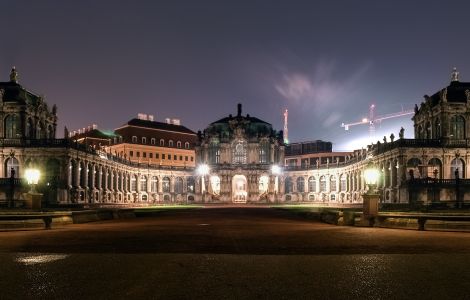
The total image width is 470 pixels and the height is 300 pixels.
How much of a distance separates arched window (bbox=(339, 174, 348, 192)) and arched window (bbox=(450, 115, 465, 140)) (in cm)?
3510

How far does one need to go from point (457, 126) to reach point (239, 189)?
66.3 m

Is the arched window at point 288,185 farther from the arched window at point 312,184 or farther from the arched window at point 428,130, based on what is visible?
the arched window at point 428,130

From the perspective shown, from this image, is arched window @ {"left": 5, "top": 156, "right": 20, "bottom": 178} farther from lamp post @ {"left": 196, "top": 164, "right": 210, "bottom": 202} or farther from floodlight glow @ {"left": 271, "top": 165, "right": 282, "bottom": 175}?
floodlight glow @ {"left": 271, "top": 165, "right": 282, "bottom": 175}

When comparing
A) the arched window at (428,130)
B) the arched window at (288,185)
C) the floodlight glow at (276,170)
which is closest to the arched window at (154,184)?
the floodlight glow at (276,170)

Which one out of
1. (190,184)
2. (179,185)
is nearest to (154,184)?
(179,185)

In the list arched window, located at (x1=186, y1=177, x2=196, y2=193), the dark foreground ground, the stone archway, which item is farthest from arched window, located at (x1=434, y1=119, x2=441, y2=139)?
the dark foreground ground

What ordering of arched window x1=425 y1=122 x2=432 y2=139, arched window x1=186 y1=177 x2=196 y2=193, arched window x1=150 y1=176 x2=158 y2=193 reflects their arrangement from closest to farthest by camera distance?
arched window x1=425 y1=122 x2=432 y2=139, arched window x1=150 y1=176 x2=158 y2=193, arched window x1=186 y1=177 x2=196 y2=193

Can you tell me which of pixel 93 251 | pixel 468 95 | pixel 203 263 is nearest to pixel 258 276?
pixel 203 263

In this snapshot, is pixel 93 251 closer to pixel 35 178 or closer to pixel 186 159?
pixel 35 178

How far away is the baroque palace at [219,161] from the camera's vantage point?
8081 centimetres

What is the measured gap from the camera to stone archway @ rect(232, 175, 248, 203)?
132613 millimetres

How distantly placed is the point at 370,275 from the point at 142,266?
274 inches

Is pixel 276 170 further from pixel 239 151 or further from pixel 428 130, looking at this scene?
pixel 428 130

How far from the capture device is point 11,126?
287 ft
